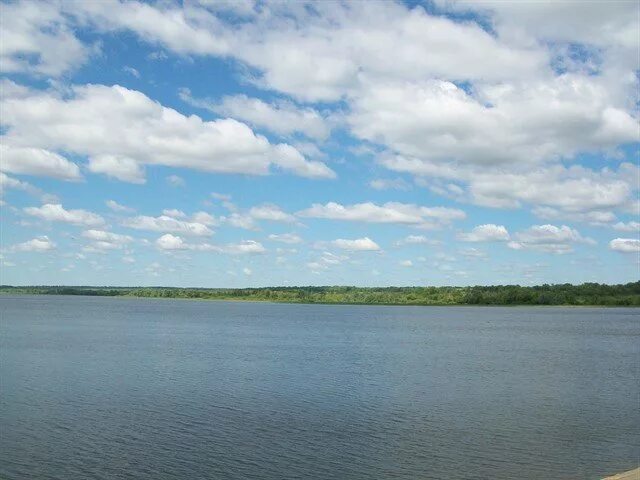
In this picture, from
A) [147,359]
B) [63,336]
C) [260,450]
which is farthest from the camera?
[63,336]

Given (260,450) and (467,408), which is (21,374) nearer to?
(260,450)

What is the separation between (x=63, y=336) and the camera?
7556 centimetres

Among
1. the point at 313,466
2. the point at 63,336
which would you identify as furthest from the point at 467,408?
the point at 63,336

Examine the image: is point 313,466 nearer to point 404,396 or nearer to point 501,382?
point 404,396

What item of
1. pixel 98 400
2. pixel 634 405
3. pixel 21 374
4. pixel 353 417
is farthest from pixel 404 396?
pixel 21 374

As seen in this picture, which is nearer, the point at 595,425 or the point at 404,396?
the point at 595,425

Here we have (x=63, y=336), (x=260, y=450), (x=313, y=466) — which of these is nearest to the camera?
(x=313, y=466)

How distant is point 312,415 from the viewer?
30156mm

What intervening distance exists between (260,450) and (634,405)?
21.8 metres

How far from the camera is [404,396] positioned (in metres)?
35.8

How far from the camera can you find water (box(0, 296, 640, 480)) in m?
22.3

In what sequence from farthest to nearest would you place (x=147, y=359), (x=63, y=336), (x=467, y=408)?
(x=63, y=336) → (x=147, y=359) → (x=467, y=408)

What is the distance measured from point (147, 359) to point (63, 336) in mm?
28315

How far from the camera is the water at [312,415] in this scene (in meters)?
22.3
